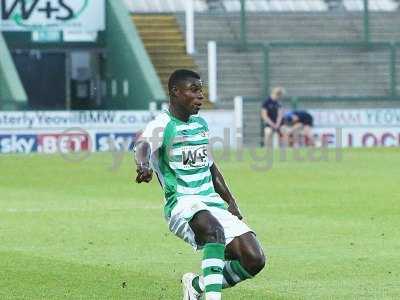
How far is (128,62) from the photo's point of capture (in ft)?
144

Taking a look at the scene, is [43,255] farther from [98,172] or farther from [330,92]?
[330,92]

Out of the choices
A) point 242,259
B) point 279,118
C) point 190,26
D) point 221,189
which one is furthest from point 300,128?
point 242,259

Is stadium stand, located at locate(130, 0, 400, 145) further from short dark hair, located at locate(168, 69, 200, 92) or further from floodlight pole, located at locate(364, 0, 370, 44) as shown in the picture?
short dark hair, located at locate(168, 69, 200, 92)

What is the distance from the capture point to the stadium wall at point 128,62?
42.3 metres

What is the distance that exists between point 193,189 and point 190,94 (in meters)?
0.67

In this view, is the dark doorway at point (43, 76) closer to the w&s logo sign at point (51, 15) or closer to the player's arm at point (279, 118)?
the w&s logo sign at point (51, 15)

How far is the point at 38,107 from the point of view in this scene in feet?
154

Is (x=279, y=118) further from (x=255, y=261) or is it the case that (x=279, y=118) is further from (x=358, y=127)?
(x=255, y=261)

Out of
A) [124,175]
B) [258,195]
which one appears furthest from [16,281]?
[124,175]

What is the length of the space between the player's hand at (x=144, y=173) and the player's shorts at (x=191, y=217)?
550 millimetres

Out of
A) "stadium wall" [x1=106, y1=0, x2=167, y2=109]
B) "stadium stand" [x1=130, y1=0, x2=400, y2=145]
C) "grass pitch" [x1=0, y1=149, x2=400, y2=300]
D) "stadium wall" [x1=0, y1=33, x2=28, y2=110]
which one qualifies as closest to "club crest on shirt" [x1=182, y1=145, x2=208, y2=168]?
"grass pitch" [x1=0, y1=149, x2=400, y2=300]

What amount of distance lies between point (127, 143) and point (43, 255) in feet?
79.0

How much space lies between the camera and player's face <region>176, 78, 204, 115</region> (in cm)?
1008

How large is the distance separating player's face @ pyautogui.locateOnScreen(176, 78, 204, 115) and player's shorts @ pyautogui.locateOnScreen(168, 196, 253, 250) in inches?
25.7
